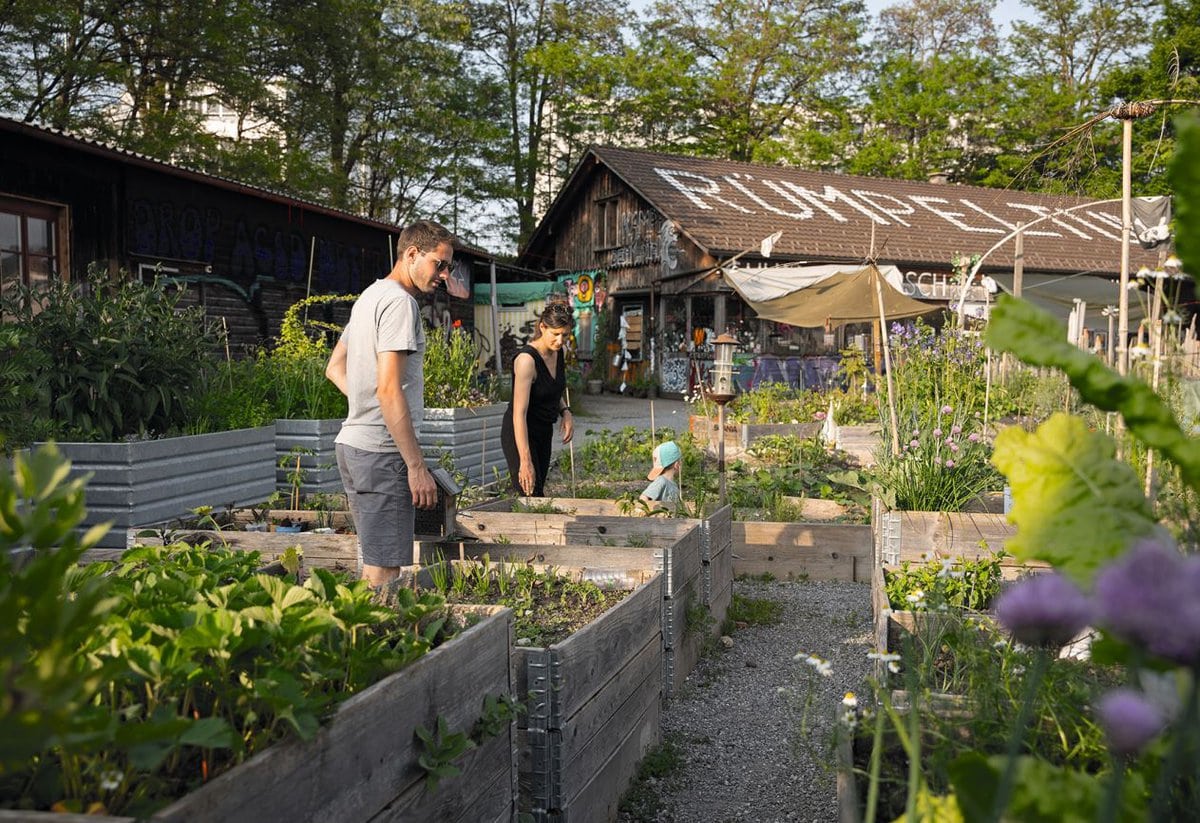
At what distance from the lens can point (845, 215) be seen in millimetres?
26906

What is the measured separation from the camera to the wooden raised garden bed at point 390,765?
170cm

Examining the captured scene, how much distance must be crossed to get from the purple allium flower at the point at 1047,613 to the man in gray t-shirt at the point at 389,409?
9.85 ft

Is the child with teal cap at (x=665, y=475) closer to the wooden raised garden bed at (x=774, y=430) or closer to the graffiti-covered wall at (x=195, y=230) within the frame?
the wooden raised garden bed at (x=774, y=430)

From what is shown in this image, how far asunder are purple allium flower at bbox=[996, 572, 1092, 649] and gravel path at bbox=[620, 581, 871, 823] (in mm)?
1644

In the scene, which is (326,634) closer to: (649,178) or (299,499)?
(299,499)

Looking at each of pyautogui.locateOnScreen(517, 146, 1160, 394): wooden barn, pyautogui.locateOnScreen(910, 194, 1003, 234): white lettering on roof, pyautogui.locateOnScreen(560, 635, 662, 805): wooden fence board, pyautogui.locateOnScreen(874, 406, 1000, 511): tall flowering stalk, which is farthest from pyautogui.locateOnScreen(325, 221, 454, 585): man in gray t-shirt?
pyautogui.locateOnScreen(910, 194, 1003, 234): white lettering on roof

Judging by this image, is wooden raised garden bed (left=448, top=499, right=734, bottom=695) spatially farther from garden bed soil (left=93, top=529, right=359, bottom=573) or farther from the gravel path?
garden bed soil (left=93, top=529, right=359, bottom=573)

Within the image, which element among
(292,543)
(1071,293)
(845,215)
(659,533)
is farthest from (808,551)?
(845,215)

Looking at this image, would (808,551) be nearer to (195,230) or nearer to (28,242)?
(28,242)

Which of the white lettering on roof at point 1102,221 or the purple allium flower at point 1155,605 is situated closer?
the purple allium flower at point 1155,605

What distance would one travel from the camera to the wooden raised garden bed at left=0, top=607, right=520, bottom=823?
1.70m

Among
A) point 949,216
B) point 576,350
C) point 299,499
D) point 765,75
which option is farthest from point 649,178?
point 299,499

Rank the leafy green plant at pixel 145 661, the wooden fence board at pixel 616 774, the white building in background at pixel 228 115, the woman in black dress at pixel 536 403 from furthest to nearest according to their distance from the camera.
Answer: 1. the white building in background at pixel 228 115
2. the woman in black dress at pixel 536 403
3. the wooden fence board at pixel 616 774
4. the leafy green plant at pixel 145 661

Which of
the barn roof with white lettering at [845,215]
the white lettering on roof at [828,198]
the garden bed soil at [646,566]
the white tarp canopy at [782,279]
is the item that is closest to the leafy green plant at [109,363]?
the garden bed soil at [646,566]
